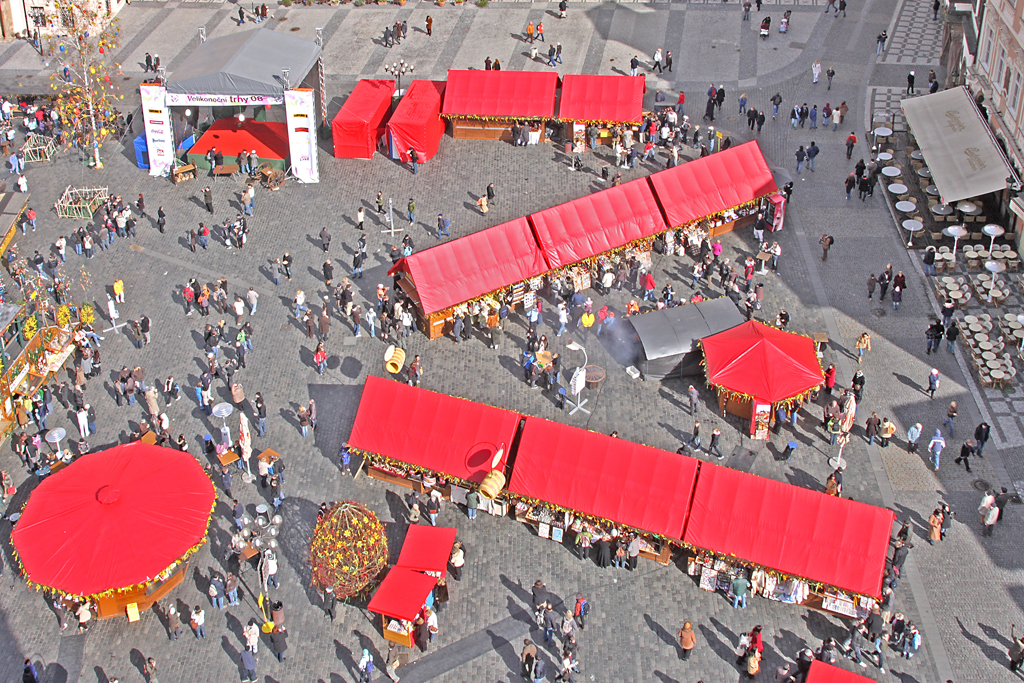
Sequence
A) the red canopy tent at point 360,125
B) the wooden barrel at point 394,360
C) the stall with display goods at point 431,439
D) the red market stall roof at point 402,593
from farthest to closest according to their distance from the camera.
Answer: the red canopy tent at point 360,125 → the wooden barrel at point 394,360 → the stall with display goods at point 431,439 → the red market stall roof at point 402,593

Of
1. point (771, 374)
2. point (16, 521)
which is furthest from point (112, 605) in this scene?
point (771, 374)

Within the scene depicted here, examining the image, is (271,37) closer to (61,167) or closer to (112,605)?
(61,167)

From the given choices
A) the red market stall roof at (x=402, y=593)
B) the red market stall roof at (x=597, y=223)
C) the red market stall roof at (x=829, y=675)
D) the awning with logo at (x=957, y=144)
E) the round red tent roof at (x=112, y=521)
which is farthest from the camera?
the awning with logo at (x=957, y=144)

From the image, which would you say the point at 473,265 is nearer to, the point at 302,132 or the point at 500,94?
the point at 302,132

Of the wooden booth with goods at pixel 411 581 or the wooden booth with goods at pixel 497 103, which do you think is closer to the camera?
the wooden booth with goods at pixel 411 581

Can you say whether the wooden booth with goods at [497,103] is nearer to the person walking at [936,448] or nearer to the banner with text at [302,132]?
the banner with text at [302,132]

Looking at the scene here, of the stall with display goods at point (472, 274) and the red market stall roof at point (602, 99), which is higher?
the red market stall roof at point (602, 99)

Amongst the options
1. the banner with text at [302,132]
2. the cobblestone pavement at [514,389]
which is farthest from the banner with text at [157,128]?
the banner with text at [302,132]

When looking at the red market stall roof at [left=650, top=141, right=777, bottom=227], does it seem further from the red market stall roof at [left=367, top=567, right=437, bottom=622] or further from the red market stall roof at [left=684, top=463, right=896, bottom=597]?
the red market stall roof at [left=367, top=567, right=437, bottom=622]
